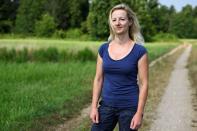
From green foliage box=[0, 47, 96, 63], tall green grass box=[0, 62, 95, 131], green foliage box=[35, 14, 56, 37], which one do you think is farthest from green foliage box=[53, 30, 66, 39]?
tall green grass box=[0, 62, 95, 131]

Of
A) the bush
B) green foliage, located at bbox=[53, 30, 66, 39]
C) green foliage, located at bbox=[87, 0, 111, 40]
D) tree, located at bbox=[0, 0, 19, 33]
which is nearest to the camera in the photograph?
green foliage, located at bbox=[87, 0, 111, 40]

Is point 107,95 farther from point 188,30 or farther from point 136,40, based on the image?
point 188,30

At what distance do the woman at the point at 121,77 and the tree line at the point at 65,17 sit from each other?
8256 cm

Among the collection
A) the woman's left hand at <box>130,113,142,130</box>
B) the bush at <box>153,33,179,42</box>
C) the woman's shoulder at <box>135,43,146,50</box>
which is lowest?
the bush at <box>153,33,179,42</box>

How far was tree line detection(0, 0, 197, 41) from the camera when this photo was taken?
92.2m

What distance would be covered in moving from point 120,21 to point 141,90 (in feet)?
2.24

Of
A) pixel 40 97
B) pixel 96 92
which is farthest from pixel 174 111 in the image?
pixel 96 92

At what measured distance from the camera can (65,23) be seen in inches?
4291

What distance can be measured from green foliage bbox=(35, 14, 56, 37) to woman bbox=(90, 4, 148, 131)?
92.1 m

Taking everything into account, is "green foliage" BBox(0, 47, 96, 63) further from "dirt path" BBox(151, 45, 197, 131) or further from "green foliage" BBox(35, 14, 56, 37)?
"green foliage" BBox(35, 14, 56, 37)

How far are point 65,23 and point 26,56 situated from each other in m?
83.8

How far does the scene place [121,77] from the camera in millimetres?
4512

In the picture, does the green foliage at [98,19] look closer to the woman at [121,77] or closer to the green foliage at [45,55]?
the green foliage at [45,55]

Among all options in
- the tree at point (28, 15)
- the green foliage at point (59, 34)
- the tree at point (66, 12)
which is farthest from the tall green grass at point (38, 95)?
the tree at point (66, 12)
